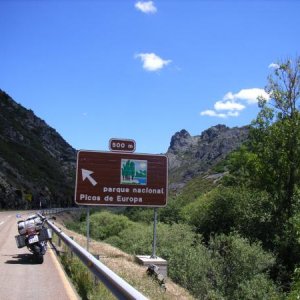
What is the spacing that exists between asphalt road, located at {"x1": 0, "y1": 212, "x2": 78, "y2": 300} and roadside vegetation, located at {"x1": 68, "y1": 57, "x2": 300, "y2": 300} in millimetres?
6761

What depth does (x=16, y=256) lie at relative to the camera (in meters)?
15.2

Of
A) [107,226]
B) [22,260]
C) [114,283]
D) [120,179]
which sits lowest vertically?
[107,226]

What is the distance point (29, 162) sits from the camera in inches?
4498

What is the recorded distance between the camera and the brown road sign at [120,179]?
43.3 feet

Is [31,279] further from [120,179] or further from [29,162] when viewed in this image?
[29,162]

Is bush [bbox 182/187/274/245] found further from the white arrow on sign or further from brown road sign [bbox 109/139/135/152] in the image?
the white arrow on sign

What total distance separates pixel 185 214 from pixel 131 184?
29.2 m

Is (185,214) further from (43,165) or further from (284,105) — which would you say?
(43,165)

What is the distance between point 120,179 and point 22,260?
389cm

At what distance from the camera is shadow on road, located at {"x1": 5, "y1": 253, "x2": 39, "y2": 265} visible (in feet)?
44.8

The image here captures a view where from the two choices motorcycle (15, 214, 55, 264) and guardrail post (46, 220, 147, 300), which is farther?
motorcycle (15, 214, 55, 264)

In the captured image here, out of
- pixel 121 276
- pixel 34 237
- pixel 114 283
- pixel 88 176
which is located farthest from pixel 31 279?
pixel 114 283

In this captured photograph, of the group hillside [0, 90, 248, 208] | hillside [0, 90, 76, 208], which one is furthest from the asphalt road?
hillside [0, 90, 76, 208]

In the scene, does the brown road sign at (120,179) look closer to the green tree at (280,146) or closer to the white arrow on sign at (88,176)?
the white arrow on sign at (88,176)
